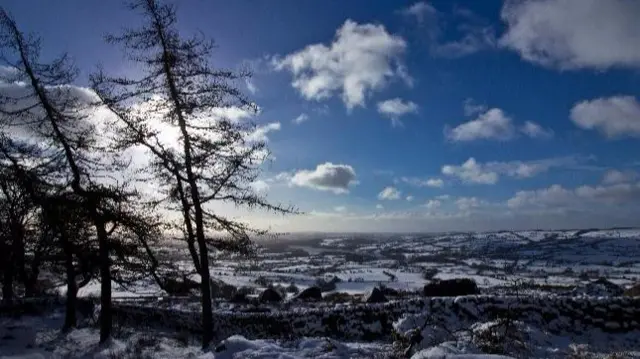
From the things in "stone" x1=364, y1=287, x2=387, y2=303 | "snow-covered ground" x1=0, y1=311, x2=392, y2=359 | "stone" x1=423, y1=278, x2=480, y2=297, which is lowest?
"stone" x1=364, y1=287, x2=387, y2=303

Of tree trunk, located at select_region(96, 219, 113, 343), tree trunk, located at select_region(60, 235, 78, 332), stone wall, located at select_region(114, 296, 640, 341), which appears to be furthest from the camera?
stone wall, located at select_region(114, 296, 640, 341)

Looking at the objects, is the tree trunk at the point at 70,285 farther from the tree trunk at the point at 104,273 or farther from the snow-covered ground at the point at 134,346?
the tree trunk at the point at 104,273

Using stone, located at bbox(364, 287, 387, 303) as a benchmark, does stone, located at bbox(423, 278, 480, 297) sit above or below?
above

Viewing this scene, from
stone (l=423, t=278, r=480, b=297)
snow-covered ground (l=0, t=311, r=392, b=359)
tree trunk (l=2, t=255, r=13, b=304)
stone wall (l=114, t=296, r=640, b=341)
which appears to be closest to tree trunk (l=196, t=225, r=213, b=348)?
snow-covered ground (l=0, t=311, r=392, b=359)

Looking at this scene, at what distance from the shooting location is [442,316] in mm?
19156

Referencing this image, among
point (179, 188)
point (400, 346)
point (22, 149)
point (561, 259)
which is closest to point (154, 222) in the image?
point (179, 188)

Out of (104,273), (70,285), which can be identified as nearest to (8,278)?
(70,285)

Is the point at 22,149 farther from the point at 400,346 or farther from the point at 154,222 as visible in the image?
the point at 400,346

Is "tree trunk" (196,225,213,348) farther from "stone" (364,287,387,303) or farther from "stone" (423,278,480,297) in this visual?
"stone" (423,278,480,297)

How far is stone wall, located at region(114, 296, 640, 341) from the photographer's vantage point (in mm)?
18578

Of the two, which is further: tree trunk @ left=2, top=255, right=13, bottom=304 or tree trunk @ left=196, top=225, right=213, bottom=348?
tree trunk @ left=2, top=255, right=13, bottom=304

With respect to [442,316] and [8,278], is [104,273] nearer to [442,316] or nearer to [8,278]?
[8,278]

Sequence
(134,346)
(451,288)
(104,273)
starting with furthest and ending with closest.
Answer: (451,288) < (104,273) < (134,346)

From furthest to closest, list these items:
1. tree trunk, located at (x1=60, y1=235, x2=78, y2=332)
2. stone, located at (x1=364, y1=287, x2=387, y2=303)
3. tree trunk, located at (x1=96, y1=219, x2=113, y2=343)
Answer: stone, located at (x1=364, y1=287, x2=387, y2=303) → tree trunk, located at (x1=60, y1=235, x2=78, y2=332) → tree trunk, located at (x1=96, y1=219, x2=113, y2=343)
